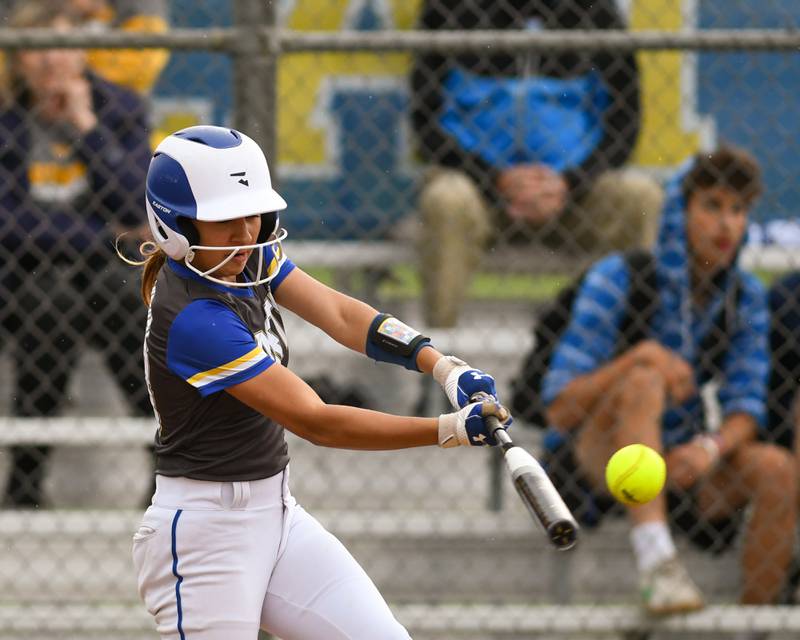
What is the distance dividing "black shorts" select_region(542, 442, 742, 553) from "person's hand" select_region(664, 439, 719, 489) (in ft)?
0.24

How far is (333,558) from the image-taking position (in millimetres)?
2824

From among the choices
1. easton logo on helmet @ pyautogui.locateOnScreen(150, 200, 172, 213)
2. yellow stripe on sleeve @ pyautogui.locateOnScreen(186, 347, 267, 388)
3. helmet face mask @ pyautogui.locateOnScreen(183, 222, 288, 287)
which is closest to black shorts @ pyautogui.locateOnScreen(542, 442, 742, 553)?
helmet face mask @ pyautogui.locateOnScreen(183, 222, 288, 287)

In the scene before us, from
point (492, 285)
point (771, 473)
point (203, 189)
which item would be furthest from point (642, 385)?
point (203, 189)

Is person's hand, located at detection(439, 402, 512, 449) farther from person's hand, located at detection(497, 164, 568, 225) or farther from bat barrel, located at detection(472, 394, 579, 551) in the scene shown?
person's hand, located at detection(497, 164, 568, 225)

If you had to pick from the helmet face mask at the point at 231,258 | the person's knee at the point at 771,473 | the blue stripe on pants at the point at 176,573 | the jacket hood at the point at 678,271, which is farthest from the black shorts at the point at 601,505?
the blue stripe on pants at the point at 176,573

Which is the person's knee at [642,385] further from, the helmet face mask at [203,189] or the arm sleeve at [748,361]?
the helmet face mask at [203,189]

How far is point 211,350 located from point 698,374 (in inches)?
78.5

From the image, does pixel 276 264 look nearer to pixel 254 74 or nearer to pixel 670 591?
pixel 254 74

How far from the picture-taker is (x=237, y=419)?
271cm

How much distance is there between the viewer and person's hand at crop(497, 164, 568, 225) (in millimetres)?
4277

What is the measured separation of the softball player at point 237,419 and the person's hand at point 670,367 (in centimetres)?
121

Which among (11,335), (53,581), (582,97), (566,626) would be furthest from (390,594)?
(582,97)

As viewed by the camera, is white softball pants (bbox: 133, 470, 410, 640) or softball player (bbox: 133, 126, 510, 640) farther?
white softball pants (bbox: 133, 470, 410, 640)

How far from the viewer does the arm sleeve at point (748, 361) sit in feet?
13.4
